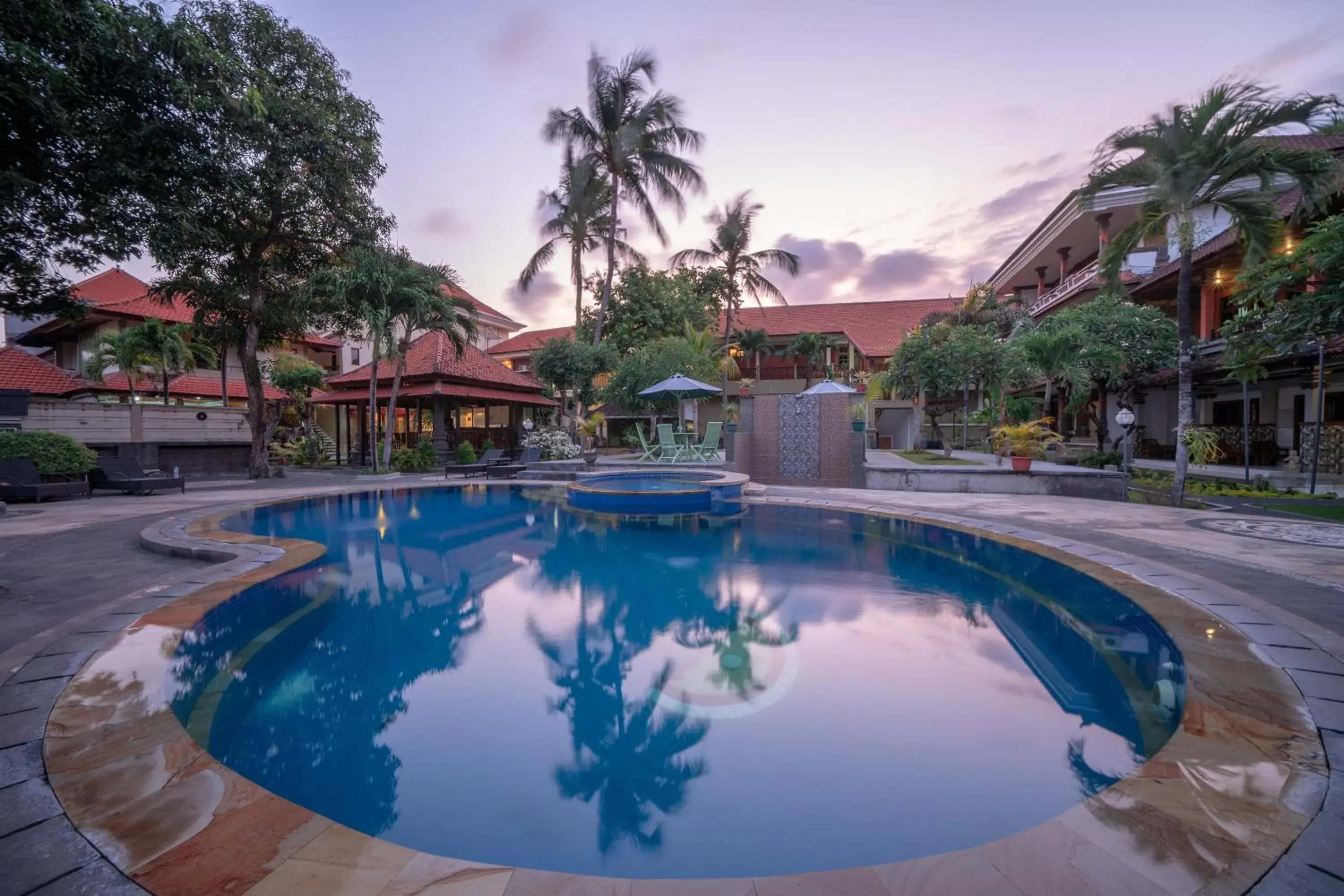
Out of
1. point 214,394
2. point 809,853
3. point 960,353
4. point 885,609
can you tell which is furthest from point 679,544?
point 214,394

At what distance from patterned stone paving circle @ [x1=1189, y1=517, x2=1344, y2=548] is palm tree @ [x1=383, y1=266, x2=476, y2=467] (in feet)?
56.6

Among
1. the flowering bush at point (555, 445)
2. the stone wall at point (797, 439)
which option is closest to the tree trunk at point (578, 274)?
the flowering bush at point (555, 445)

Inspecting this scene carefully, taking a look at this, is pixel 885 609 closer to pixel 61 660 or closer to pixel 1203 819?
pixel 1203 819

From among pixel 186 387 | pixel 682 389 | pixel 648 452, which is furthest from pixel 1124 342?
pixel 186 387

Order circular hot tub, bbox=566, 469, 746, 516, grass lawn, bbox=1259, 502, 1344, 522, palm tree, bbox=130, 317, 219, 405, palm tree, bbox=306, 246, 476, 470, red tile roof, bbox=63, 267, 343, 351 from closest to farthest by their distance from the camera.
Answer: grass lawn, bbox=1259, 502, 1344, 522, circular hot tub, bbox=566, 469, 746, 516, palm tree, bbox=306, 246, 476, 470, palm tree, bbox=130, 317, 219, 405, red tile roof, bbox=63, 267, 343, 351

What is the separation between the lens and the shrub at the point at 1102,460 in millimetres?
15859

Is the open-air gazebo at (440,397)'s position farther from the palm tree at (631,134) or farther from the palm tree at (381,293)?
the palm tree at (631,134)

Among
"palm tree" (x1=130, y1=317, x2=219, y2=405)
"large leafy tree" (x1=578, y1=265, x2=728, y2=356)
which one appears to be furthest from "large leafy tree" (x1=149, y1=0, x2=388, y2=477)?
"large leafy tree" (x1=578, y1=265, x2=728, y2=356)

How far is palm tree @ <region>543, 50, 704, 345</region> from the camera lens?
21.1 meters

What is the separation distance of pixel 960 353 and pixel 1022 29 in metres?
6.96

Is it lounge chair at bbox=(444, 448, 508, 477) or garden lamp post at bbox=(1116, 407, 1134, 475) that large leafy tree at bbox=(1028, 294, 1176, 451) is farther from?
lounge chair at bbox=(444, 448, 508, 477)

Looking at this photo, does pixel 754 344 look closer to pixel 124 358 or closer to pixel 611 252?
pixel 611 252

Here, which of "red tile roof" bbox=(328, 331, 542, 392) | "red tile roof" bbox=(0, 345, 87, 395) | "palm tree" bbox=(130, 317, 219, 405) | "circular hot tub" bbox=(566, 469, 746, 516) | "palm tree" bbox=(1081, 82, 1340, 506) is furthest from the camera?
"red tile roof" bbox=(328, 331, 542, 392)

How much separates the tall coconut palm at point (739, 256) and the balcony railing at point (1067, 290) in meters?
10.9
